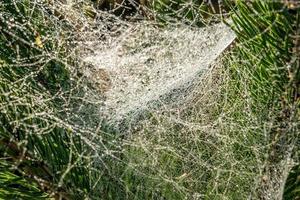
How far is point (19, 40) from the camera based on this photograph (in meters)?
0.78

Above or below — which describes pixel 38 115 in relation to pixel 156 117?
above

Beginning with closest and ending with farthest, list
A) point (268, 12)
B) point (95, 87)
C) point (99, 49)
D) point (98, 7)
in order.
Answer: point (268, 12)
point (95, 87)
point (98, 7)
point (99, 49)

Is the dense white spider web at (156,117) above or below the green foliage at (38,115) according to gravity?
below

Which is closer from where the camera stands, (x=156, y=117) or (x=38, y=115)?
(x=38, y=115)

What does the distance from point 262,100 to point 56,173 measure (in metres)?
0.27

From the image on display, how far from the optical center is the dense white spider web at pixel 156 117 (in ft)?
2.49

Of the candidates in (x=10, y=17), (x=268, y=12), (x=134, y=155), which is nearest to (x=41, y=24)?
(x=10, y=17)

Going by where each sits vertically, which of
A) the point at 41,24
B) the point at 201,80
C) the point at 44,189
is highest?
the point at 41,24

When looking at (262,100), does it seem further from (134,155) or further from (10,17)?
(10,17)

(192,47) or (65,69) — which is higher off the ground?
(65,69)

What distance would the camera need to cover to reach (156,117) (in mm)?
896

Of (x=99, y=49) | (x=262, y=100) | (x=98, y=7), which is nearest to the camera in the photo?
→ (x=262, y=100)

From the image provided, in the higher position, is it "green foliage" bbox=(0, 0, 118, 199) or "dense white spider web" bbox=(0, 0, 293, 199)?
"green foliage" bbox=(0, 0, 118, 199)

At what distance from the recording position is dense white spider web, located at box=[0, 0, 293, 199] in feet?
2.49
